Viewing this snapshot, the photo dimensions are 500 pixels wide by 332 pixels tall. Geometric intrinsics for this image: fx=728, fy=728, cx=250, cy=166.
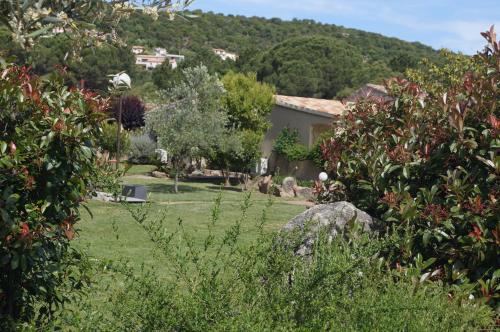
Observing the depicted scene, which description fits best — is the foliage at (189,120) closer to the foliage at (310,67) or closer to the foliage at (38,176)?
→ the foliage at (38,176)

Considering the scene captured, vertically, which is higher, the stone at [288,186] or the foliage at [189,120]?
the foliage at [189,120]

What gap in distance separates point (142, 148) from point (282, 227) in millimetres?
27962

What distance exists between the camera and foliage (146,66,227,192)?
22750 millimetres

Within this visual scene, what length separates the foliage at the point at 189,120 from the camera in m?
22.8

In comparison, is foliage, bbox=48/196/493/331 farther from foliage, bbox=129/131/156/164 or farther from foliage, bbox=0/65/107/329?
foliage, bbox=129/131/156/164

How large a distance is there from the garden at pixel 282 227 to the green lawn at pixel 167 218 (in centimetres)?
148

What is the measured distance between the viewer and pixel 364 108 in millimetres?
7410

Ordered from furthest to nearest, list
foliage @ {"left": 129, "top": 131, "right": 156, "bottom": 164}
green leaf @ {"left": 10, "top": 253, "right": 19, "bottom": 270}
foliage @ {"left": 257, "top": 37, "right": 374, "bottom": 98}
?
foliage @ {"left": 257, "top": 37, "right": 374, "bottom": 98} → foliage @ {"left": 129, "top": 131, "right": 156, "bottom": 164} → green leaf @ {"left": 10, "top": 253, "right": 19, "bottom": 270}

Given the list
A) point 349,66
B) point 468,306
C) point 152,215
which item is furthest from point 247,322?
point 349,66

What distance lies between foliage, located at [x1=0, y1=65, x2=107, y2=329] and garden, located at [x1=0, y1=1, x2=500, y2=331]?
11 millimetres

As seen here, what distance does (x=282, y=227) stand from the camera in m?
5.90

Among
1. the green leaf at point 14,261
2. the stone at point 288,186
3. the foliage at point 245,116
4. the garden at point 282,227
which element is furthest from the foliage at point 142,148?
the green leaf at point 14,261

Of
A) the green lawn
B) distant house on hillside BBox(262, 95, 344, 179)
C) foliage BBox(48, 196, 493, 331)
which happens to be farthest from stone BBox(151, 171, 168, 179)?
foliage BBox(48, 196, 493, 331)

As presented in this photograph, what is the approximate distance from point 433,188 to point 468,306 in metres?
1.35
